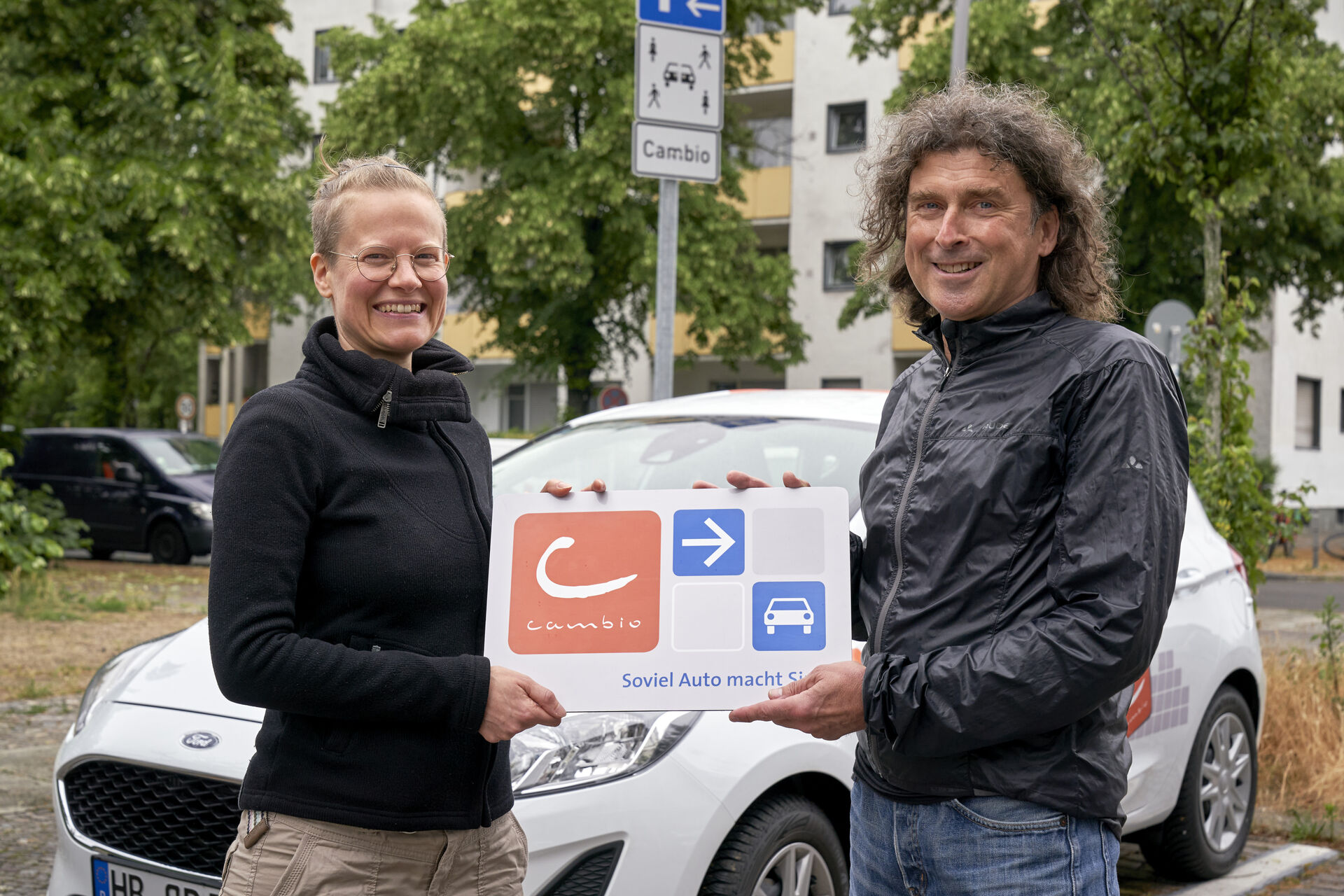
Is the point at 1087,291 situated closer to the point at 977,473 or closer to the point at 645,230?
the point at 977,473

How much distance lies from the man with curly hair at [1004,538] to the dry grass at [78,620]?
730 cm

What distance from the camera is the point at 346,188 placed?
2348 millimetres

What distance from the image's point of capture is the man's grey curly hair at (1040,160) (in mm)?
2256

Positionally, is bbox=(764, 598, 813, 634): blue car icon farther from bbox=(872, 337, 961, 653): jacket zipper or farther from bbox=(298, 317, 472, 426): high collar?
bbox=(298, 317, 472, 426): high collar

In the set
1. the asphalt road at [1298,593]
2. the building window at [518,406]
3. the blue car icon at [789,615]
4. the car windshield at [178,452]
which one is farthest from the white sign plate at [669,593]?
the building window at [518,406]

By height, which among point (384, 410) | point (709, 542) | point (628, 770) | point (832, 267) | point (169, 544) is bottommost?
point (169, 544)

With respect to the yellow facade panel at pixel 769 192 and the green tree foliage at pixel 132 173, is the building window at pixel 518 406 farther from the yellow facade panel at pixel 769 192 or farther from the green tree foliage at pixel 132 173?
the green tree foliage at pixel 132 173

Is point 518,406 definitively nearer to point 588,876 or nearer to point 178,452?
point 178,452

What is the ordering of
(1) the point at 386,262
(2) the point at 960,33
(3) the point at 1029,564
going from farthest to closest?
(2) the point at 960,33
(1) the point at 386,262
(3) the point at 1029,564

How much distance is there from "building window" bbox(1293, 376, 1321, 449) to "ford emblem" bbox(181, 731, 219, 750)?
102 ft

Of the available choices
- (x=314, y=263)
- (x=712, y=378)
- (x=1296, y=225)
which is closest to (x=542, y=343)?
(x=712, y=378)

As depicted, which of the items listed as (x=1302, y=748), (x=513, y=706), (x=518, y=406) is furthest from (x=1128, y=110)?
(x=518, y=406)

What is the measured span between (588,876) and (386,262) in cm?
160

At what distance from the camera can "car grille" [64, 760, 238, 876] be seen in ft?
11.1
